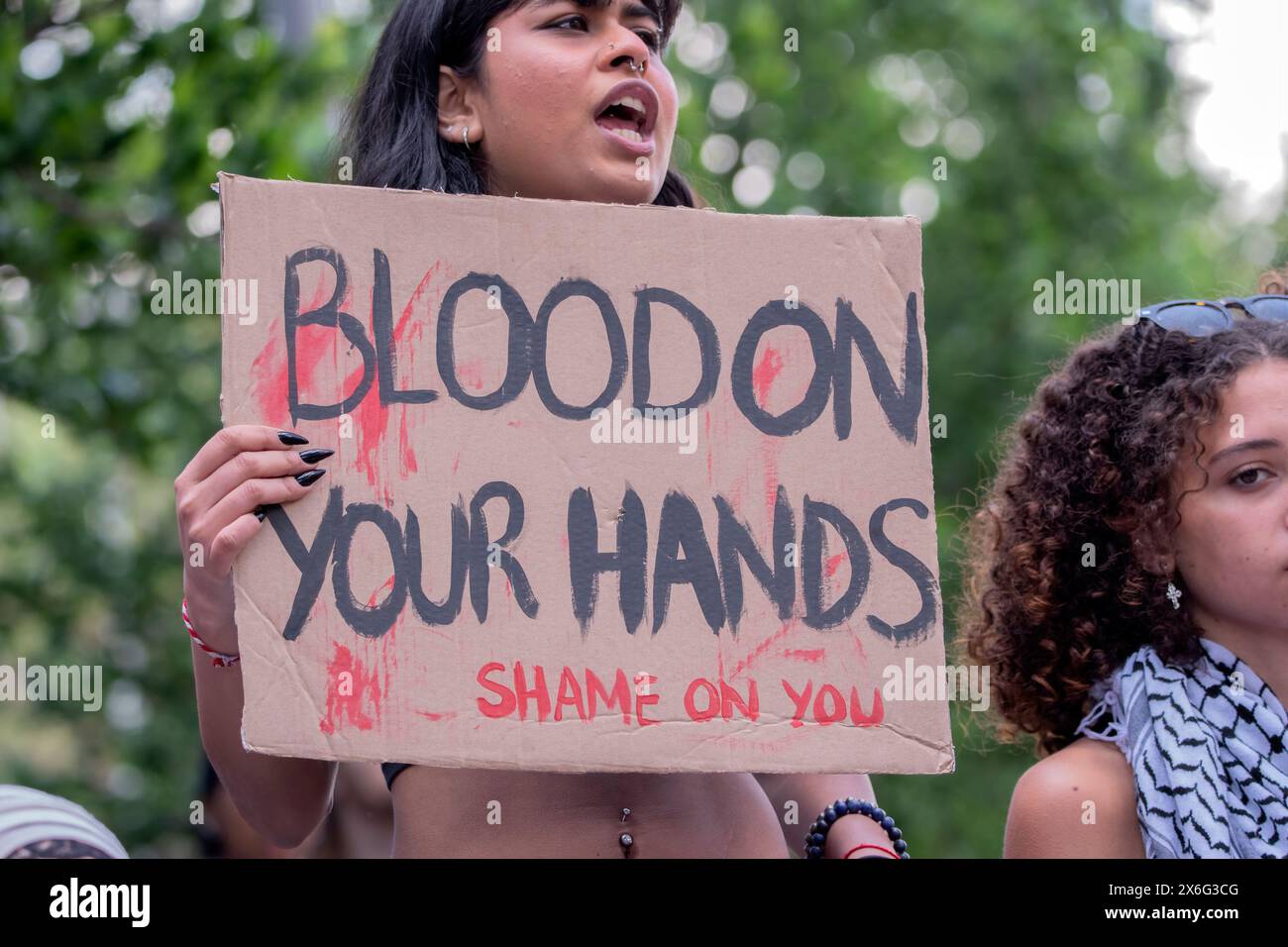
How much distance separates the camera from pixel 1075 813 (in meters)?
1.92

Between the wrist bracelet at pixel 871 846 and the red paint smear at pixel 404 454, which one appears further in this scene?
the wrist bracelet at pixel 871 846

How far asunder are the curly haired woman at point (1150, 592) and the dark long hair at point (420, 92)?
85cm

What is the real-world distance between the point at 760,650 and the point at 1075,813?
455 mm

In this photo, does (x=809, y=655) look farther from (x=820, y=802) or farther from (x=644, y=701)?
(x=820, y=802)

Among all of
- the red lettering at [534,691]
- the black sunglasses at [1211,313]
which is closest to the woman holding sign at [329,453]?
the red lettering at [534,691]

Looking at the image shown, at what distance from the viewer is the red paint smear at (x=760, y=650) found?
72.8 inches

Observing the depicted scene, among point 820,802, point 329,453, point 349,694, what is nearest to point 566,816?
point 349,694

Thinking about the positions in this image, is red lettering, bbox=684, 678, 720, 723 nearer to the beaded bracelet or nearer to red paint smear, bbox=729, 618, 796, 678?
red paint smear, bbox=729, 618, 796, 678

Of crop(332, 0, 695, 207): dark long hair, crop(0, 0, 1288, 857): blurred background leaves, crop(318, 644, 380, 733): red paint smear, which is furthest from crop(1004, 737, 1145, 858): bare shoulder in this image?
crop(0, 0, 1288, 857): blurred background leaves

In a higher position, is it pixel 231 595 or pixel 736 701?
pixel 231 595

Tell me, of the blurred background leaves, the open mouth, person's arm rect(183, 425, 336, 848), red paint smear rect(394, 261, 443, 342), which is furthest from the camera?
the blurred background leaves

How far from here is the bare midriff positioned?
6.10ft

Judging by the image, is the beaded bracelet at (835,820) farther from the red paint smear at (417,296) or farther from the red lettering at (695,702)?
the red paint smear at (417,296)
